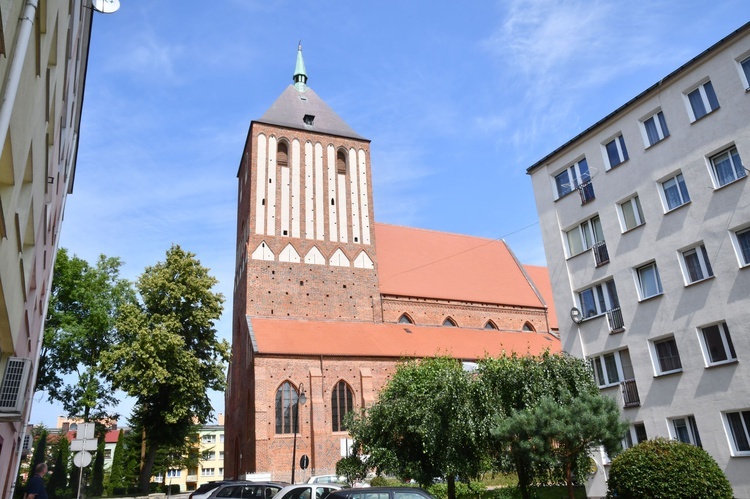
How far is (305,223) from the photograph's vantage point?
32219 millimetres

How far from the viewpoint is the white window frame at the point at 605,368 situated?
15770mm

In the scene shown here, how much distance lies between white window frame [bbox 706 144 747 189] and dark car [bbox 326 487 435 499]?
10.5m

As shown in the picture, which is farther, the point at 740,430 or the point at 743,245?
the point at 743,245

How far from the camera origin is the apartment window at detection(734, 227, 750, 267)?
42.7 feet

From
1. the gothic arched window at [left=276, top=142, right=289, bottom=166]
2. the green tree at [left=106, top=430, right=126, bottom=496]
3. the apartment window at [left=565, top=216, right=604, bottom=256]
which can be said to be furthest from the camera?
the green tree at [left=106, top=430, right=126, bottom=496]

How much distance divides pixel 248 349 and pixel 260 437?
4.82 m

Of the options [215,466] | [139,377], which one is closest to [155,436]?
[139,377]

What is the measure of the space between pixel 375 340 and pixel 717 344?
18368 millimetres

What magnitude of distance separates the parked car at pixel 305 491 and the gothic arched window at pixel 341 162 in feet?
77.7

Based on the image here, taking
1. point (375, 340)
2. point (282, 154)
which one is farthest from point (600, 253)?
point (282, 154)

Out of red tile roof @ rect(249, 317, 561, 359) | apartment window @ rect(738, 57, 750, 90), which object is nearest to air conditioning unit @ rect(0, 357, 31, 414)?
apartment window @ rect(738, 57, 750, 90)

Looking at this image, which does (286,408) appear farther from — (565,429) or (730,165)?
(730,165)

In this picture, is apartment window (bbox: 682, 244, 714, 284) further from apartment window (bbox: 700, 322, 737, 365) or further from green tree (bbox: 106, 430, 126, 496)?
green tree (bbox: 106, 430, 126, 496)

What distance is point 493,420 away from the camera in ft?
45.7
